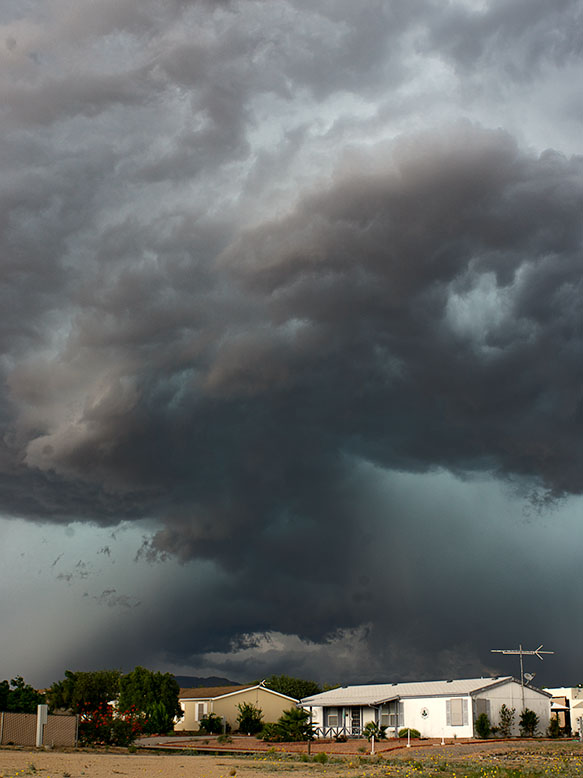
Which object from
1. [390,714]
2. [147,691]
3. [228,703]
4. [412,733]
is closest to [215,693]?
[228,703]

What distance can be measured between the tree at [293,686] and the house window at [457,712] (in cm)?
5289

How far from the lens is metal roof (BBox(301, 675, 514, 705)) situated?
2361 inches

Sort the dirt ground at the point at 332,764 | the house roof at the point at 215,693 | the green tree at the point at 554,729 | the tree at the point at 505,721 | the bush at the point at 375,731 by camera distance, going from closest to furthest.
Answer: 1. the dirt ground at the point at 332,764
2. the tree at the point at 505,721
3. the bush at the point at 375,731
4. the green tree at the point at 554,729
5. the house roof at the point at 215,693

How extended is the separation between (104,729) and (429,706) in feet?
79.6

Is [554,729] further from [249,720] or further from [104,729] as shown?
[104,729]

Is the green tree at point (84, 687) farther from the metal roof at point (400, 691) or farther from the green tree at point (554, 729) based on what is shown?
the green tree at point (554, 729)

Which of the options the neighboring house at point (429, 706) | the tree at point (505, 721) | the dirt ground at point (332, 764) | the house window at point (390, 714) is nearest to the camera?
the dirt ground at point (332, 764)

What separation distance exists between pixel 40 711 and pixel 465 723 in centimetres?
2932

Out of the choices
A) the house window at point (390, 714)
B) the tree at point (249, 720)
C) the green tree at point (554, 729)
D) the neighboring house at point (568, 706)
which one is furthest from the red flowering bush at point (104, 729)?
the neighboring house at point (568, 706)

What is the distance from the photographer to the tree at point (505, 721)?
58.3 metres

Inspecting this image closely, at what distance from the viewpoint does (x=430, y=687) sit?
63.3 metres

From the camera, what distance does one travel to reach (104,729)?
4806 centimetres

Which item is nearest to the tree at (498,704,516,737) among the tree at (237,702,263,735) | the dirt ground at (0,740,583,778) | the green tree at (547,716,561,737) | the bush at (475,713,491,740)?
the bush at (475,713,491,740)

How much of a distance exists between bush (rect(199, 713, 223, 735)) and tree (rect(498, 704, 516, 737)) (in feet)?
95.0
